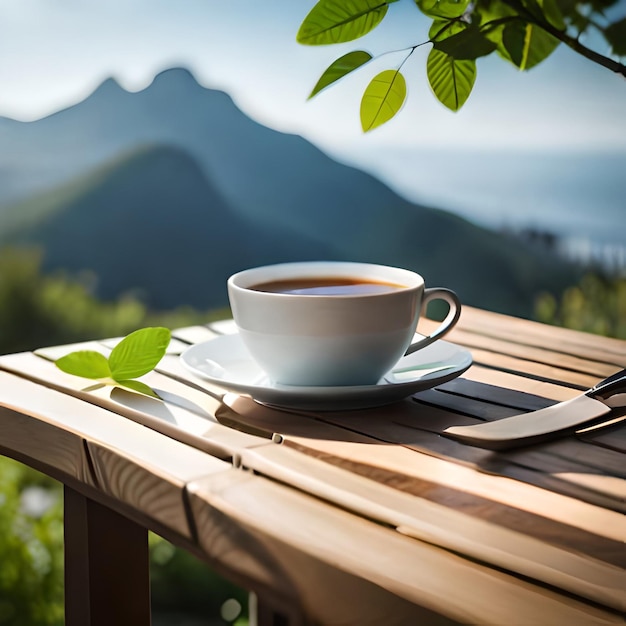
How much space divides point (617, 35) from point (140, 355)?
1.60 ft

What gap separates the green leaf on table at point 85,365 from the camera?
763mm

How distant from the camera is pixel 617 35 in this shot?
412 millimetres

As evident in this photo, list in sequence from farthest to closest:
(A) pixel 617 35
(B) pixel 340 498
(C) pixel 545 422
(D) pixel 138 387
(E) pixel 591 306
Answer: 1. (E) pixel 591 306
2. (D) pixel 138 387
3. (C) pixel 545 422
4. (B) pixel 340 498
5. (A) pixel 617 35

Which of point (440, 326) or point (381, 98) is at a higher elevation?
point (381, 98)

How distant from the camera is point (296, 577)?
18.8 inches

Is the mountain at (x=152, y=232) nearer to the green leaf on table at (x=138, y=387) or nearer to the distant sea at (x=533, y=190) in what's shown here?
the distant sea at (x=533, y=190)

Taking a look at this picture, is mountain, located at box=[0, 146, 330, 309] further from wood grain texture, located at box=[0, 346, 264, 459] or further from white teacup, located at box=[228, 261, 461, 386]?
white teacup, located at box=[228, 261, 461, 386]

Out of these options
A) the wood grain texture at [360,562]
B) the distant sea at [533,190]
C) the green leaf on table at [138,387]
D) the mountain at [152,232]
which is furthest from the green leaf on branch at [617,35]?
the mountain at [152,232]

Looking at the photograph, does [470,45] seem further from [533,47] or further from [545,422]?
[545,422]

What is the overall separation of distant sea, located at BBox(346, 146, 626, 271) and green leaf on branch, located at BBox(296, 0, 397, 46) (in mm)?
2334

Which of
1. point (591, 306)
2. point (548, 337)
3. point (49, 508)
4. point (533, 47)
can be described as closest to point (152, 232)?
point (49, 508)

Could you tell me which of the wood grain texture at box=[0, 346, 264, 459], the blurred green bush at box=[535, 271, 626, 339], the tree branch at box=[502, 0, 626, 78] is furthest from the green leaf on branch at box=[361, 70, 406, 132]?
the blurred green bush at box=[535, 271, 626, 339]

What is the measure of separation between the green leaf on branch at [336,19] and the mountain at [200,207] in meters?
2.41

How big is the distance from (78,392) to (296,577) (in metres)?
0.33
